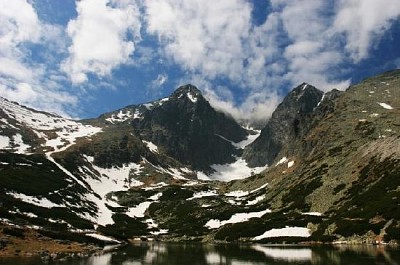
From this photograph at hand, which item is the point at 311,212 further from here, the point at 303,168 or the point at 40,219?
the point at 40,219

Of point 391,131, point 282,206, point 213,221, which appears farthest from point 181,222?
point 391,131

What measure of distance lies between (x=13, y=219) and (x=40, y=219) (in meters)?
22.5

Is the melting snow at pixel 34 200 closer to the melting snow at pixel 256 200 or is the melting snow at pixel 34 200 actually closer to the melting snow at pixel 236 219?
the melting snow at pixel 236 219

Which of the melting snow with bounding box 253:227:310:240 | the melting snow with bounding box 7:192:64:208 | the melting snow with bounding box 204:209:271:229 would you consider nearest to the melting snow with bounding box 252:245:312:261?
the melting snow with bounding box 253:227:310:240

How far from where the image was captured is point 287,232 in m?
116

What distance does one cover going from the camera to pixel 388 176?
128 m

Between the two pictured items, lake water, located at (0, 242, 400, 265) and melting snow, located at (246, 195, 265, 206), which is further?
melting snow, located at (246, 195, 265, 206)

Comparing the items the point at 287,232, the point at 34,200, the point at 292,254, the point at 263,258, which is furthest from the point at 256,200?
the point at 263,258

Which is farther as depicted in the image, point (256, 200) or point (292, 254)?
point (256, 200)

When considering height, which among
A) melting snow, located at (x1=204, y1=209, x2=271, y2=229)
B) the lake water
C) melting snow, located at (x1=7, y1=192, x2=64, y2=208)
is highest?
melting snow, located at (x1=7, y1=192, x2=64, y2=208)

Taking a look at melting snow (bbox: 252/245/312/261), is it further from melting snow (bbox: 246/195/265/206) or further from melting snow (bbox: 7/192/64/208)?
melting snow (bbox: 7/192/64/208)

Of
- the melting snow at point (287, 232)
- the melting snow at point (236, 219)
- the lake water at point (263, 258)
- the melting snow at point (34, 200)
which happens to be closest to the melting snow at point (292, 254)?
the lake water at point (263, 258)

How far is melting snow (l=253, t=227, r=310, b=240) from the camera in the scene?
365ft

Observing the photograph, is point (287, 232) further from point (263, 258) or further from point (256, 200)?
point (256, 200)
